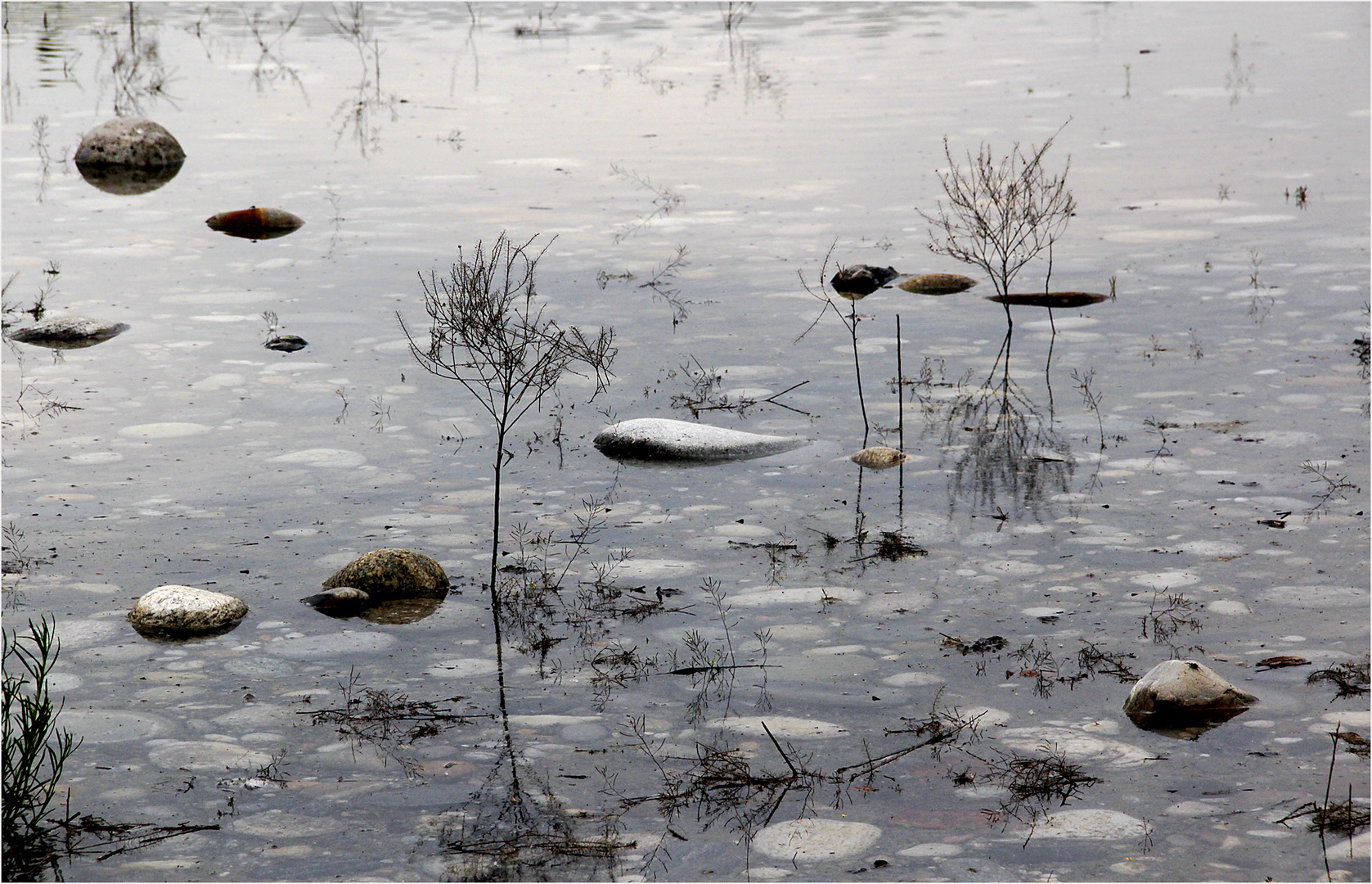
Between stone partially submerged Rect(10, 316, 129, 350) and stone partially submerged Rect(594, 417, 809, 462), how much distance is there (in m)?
3.71

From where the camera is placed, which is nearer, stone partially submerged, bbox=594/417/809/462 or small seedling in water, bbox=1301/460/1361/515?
small seedling in water, bbox=1301/460/1361/515

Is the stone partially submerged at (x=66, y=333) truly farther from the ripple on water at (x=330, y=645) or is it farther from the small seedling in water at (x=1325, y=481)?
the small seedling in water at (x=1325, y=481)

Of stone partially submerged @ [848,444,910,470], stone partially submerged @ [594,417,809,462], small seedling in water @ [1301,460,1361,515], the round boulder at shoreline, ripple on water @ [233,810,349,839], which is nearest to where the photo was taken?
ripple on water @ [233,810,349,839]

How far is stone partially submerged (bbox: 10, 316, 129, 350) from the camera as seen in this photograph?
27.7ft

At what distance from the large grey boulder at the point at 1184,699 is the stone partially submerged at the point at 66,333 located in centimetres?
673

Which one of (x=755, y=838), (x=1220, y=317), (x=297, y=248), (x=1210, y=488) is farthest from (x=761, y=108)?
(x=755, y=838)

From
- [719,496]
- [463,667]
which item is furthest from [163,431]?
[463,667]

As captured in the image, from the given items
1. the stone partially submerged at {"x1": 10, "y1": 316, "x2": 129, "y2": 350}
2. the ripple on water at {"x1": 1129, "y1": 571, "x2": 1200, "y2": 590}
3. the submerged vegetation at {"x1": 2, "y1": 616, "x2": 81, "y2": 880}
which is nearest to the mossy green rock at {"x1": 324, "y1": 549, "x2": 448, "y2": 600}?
the submerged vegetation at {"x1": 2, "y1": 616, "x2": 81, "y2": 880}

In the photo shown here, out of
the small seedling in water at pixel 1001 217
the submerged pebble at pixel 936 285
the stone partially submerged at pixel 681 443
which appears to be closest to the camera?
the stone partially submerged at pixel 681 443

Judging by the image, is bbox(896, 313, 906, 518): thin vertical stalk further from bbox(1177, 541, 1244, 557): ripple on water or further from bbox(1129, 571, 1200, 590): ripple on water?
bbox(1177, 541, 1244, 557): ripple on water

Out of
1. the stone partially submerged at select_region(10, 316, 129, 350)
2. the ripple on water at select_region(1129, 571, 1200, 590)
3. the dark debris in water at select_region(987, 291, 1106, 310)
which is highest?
the dark debris in water at select_region(987, 291, 1106, 310)

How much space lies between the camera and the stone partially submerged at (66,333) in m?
8.44

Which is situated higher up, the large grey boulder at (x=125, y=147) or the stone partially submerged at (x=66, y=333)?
the large grey boulder at (x=125, y=147)

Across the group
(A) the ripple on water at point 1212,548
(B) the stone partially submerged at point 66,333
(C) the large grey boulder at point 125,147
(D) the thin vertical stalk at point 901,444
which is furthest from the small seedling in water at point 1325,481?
(C) the large grey boulder at point 125,147
